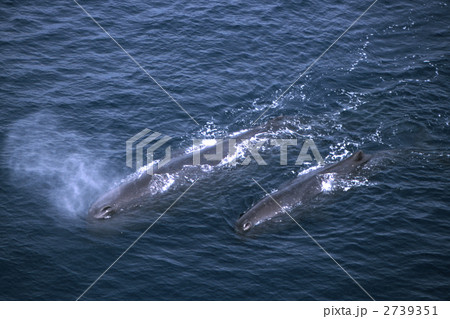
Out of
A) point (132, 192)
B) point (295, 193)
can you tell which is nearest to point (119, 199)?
point (132, 192)

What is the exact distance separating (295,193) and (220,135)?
1036 cm

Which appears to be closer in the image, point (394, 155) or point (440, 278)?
point (440, 278)

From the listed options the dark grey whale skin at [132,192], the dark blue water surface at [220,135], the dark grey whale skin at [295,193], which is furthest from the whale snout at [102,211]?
the dark grey whale skin at [295,193]

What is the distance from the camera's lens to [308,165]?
48.0m

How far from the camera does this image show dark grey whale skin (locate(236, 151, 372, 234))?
41.8m

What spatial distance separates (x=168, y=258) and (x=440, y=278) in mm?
17094

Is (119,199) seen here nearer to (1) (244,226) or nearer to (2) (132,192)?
(2) (132,192)

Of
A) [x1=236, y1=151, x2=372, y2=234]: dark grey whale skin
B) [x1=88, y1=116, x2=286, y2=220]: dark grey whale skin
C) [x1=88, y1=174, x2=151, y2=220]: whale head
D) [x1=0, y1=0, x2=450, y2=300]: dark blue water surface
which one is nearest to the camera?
[x1=0, y1=0, x2=450, y2=300]: dark blue water surface

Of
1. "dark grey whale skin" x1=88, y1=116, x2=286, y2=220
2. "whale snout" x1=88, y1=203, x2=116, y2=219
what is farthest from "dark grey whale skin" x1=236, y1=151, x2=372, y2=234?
"whale snout" x1=88, y1=203, x2=116, y2=219

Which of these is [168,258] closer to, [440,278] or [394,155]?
[440,278]

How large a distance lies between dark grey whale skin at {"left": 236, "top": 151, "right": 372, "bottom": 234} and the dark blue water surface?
1047 mm

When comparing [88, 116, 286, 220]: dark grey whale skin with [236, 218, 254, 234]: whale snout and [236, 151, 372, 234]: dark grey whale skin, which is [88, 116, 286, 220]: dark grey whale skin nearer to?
[236, 151, 372, 234]: dark grey whale skin

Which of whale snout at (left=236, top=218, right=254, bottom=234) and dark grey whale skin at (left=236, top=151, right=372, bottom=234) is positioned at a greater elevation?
dark grey whale skin at (left=236, top=151, right=372, bottom=234)

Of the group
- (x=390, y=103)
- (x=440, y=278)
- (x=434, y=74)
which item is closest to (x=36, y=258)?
(x=440, y=278)
